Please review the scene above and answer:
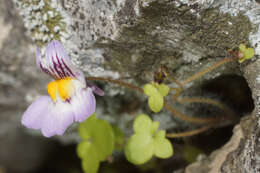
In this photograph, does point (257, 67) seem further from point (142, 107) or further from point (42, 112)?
point (42, 112)

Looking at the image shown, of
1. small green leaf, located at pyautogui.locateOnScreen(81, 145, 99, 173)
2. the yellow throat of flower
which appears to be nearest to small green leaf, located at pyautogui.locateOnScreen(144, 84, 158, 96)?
the yellow throat of flower

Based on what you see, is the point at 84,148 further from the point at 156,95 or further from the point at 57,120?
the point at 156,95

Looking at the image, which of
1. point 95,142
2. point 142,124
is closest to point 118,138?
point 95,142

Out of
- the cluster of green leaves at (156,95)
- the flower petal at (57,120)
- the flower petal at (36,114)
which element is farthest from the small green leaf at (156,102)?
the flower petal at (36,114)

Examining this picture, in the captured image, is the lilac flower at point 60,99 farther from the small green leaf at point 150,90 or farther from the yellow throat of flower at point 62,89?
the small green leaf at point 150,90

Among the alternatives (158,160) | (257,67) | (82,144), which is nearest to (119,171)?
(158,160)

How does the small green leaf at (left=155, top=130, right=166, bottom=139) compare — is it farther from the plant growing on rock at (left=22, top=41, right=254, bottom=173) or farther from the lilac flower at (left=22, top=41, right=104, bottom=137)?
the lilac flower at (left=22, top=41, right=104, bottom=137)
